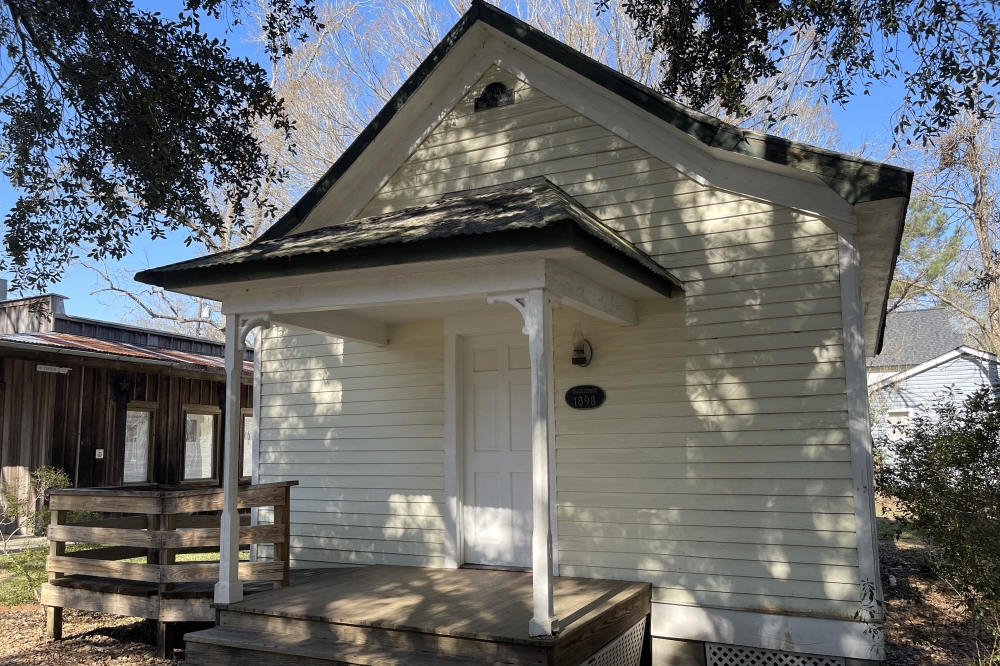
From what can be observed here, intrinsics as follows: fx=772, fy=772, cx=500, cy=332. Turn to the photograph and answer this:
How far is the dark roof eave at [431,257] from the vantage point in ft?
15.1

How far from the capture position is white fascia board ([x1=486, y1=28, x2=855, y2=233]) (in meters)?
5.68

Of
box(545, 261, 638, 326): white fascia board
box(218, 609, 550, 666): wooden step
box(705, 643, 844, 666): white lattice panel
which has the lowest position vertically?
box(705, 643, 844, 666): white lattice panel

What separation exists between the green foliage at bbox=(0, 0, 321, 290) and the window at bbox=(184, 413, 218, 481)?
737 centimetres

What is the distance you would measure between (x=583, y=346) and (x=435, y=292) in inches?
64.8

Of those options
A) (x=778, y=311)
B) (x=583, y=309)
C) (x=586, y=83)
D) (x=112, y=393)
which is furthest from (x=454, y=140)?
(x=112, y=393)

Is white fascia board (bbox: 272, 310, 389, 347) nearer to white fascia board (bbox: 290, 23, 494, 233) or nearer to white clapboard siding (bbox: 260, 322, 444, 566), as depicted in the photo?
white clapboard siding (bbox: 260, 322, 444, 566)

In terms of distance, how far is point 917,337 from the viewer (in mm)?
28750

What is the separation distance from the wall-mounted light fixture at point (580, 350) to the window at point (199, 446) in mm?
10737

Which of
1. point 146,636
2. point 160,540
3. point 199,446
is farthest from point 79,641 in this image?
point 199,446

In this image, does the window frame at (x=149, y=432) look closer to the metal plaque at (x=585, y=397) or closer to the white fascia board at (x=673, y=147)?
the white fascia board at (x=673, y=147)

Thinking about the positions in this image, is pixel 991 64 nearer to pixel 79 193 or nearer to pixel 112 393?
pixel 79 193

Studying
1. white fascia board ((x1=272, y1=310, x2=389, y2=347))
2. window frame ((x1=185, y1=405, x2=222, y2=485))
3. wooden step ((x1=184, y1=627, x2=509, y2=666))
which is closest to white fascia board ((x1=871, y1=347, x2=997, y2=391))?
window frame ((x1=185, y1=405, x2=222, y2=485))

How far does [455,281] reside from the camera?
5.18 m

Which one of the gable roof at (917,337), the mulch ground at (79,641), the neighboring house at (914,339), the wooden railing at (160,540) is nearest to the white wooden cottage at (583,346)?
the wooden railing at (160,540)
